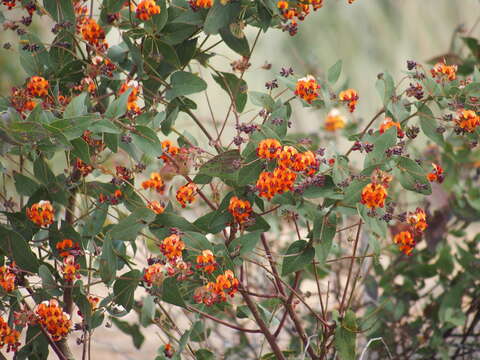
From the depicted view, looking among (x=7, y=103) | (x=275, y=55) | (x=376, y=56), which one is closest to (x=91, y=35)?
(x=7, y=103)

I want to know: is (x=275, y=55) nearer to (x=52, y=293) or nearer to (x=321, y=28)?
(x=321, y=28)

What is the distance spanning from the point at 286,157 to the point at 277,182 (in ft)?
0.11

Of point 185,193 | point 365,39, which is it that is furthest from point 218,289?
point 365,39

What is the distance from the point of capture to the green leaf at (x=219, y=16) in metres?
0.97

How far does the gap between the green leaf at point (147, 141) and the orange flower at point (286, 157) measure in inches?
7.1

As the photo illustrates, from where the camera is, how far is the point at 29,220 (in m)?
1.08

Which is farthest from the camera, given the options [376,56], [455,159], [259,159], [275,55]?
[376,56]

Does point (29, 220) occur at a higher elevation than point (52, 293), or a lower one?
higher

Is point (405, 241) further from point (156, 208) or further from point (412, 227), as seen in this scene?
point (156, 208)

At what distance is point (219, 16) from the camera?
98 cm

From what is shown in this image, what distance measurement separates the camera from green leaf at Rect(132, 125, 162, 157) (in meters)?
0.96

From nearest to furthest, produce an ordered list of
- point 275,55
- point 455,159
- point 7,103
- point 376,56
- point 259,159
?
point 259,159, point 7,103, point 455,159, point 275,55, point 376,56

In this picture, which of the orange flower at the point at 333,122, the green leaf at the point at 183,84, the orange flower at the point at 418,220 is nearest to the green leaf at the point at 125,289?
the green leaf at the point at 183,84

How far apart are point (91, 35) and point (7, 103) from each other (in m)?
0.16
